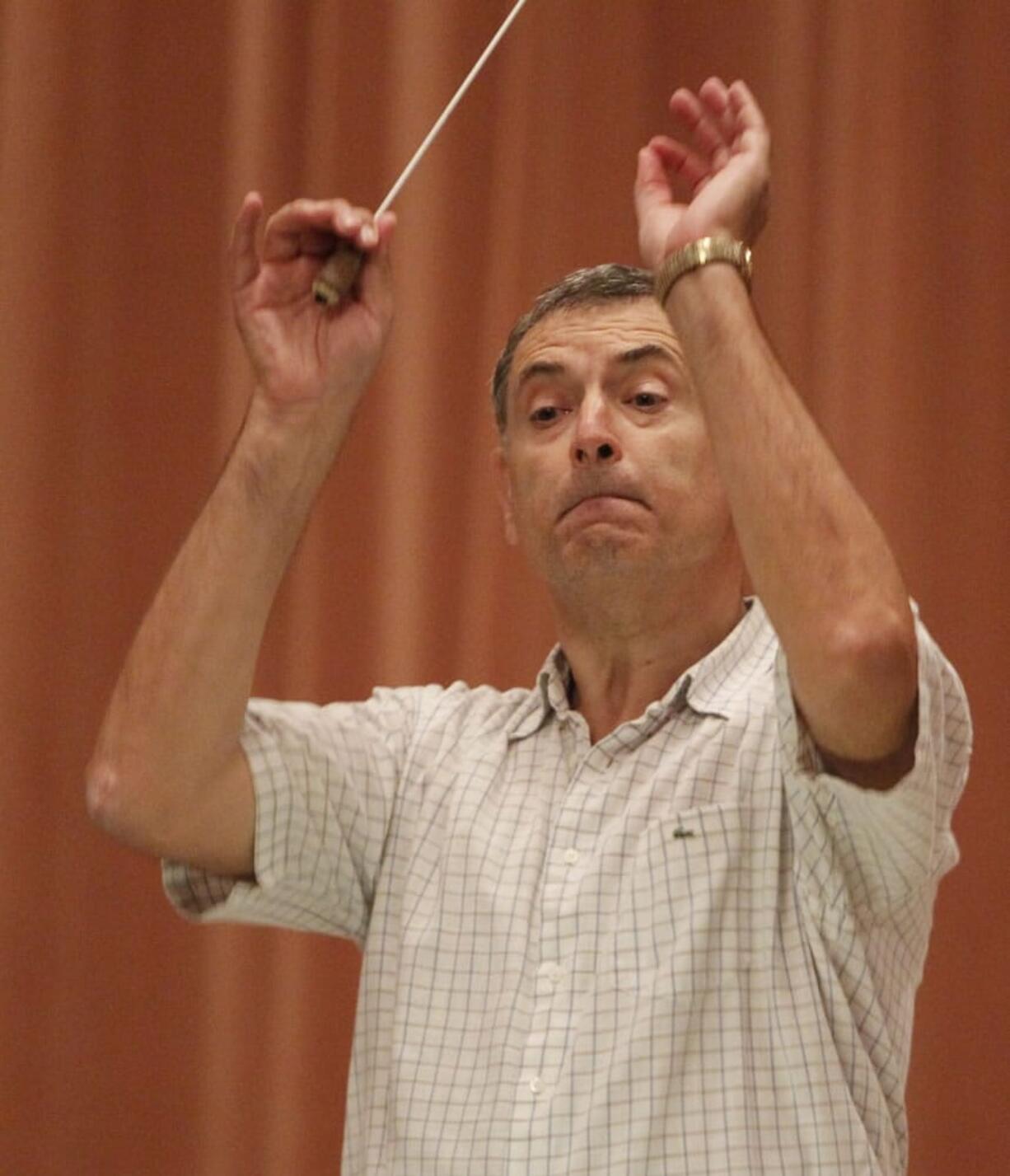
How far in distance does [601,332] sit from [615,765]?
0.37 metres

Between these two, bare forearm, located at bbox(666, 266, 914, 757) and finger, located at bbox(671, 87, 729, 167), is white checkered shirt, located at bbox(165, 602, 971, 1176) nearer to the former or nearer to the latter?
bare forearm, located at bbox(666, 266, 914, 757)

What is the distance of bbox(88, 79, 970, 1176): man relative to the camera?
1.02 metres

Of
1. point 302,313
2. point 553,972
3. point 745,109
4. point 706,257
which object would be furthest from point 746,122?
point 553,972

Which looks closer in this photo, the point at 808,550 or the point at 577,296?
the point at 808,550

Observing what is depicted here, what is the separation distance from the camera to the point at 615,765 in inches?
A: 48.9

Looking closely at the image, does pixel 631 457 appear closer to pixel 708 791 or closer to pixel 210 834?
pixel 708 791

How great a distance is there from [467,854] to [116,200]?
1.10m

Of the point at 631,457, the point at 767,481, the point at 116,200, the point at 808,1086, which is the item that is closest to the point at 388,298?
the point at 631,457

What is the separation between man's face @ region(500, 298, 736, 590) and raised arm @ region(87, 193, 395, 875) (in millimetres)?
190

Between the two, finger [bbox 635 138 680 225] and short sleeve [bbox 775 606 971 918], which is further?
finger [bbox 635 138 680 225]

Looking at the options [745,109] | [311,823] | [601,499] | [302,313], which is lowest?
[311,823]

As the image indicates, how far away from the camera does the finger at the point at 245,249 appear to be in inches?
47.1

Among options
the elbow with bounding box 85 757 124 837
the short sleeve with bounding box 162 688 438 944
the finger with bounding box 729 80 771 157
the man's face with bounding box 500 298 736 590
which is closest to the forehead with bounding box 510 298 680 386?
the man's face with bounding box 500 298 736 590

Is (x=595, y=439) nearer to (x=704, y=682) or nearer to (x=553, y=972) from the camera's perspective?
(x=704, y=682)
